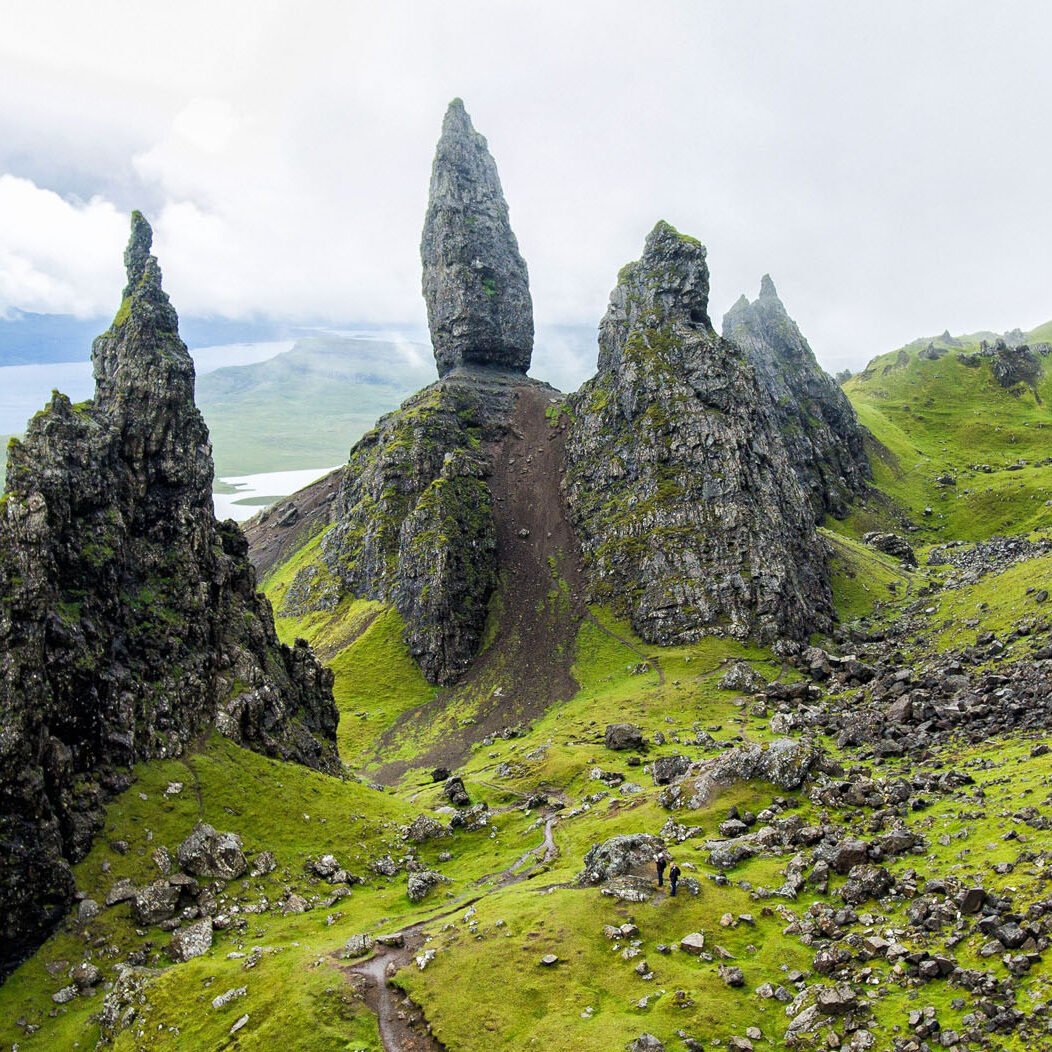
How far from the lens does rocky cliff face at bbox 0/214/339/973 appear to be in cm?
6931

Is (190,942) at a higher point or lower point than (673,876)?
lower

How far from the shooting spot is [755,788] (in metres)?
80.7

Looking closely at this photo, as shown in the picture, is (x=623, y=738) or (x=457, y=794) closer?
(x=457, y=794)

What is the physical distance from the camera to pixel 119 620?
90812 mm

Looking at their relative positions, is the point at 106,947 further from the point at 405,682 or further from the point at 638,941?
the point at 405,682

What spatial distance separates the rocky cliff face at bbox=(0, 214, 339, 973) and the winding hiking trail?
98.9ft

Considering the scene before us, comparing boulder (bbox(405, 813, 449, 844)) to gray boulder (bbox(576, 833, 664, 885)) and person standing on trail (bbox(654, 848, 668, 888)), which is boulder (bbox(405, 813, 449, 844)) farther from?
person standing on trail (bbox(654, 848, 668, 888))

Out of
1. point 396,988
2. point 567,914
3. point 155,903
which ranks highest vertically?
point 155,903

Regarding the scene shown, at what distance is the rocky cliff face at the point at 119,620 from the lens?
6931cm

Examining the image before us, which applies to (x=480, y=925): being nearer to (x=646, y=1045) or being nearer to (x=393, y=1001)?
(x=393, y=1001)

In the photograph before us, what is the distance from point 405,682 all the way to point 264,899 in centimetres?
11717

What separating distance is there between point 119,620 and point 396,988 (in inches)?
2255

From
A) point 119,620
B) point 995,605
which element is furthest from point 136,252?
point 995,605

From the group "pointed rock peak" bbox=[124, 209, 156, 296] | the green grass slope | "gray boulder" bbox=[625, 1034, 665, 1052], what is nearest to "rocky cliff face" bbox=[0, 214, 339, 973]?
"pointed rock peak" bbox=[124, 209, 156, 296]
